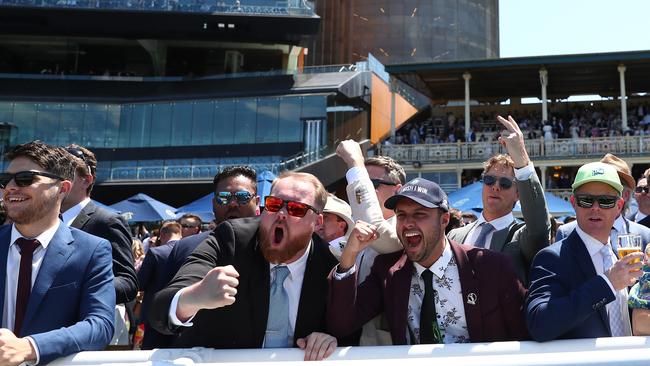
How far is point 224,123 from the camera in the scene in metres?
35.2

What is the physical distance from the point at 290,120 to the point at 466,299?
31093 millimetres

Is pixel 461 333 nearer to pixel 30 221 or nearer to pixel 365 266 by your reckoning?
pixel 365 266

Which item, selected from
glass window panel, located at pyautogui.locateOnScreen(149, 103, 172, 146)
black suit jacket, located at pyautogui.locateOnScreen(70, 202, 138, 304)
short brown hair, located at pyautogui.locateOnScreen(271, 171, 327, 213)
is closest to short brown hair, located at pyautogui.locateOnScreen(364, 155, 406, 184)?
short brown hair, located at pyautogui.locateOnScreen(271, 171, 327, 213)

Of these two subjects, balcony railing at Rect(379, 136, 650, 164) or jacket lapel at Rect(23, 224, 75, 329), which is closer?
jacket lapel at Rect(23, 224, 75, 329)

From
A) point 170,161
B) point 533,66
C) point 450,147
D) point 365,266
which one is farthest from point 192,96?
point 365,266

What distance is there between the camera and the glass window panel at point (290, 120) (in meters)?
33.8

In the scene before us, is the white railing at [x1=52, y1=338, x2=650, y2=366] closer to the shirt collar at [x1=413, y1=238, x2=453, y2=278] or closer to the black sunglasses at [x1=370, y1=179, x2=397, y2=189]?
the shirt collar at [x1=413, y1=238, x2=453, y2=278]

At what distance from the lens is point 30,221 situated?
3271 millimetres

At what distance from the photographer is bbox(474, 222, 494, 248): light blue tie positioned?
4.72 meters

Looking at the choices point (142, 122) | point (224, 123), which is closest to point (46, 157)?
point (224, 123)

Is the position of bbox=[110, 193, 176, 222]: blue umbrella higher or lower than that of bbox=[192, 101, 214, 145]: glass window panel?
lower

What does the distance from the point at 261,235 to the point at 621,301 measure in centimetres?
198

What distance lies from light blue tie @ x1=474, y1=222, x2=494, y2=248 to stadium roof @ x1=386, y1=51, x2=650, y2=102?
95.9 feet

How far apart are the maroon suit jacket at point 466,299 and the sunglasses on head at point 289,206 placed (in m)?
0.39
